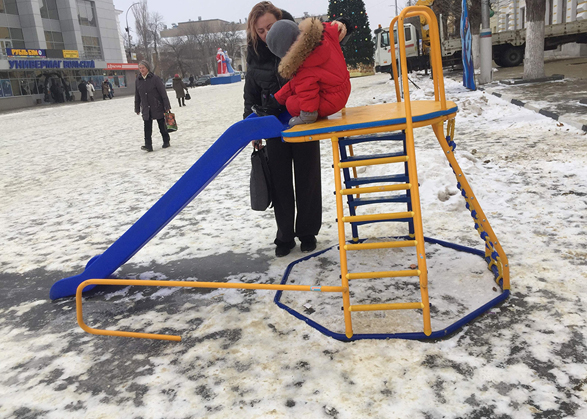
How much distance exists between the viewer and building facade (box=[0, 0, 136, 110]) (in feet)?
110

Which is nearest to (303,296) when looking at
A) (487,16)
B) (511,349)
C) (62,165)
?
(511,349)

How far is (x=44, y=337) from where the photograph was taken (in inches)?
105

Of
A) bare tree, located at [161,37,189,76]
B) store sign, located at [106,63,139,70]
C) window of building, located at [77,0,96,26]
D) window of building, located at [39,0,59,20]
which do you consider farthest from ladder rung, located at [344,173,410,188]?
bare tree, located at [161,37,189,76]

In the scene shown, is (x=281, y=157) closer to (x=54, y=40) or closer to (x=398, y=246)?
(x=398, y=246)

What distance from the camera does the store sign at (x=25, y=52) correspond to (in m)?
33.1

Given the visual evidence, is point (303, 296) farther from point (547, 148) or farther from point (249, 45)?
point (547, 148)

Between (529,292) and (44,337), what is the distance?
268cm

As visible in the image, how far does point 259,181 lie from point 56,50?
43252 millimetres

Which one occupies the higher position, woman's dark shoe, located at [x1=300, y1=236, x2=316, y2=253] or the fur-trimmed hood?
the fur-trimmed hood

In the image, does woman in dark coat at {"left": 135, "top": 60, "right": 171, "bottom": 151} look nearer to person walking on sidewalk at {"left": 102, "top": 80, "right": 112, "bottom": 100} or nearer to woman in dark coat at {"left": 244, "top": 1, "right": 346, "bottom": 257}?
woman in dark coat at {"left": 244, "top": 1, "right": 346, "bottom": 257}

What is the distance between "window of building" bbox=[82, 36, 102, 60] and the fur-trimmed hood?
4706cm

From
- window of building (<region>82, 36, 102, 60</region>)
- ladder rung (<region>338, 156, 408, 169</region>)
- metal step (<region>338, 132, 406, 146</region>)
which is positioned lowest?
ladder rung (<region>338, 156, 408, 169</region>)

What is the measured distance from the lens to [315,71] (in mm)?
2500

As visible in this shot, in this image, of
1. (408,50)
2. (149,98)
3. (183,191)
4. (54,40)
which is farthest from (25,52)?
(183,191)
